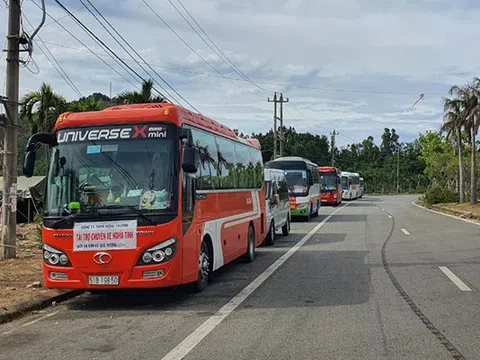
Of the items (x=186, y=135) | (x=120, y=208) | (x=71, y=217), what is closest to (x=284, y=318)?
(x=120, y=208)

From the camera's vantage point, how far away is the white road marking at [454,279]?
396 inches

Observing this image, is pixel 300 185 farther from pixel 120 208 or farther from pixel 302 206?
pixel 120 208

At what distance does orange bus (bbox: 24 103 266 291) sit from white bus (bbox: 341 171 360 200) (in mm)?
52483

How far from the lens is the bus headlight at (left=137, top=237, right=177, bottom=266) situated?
27.2 ft

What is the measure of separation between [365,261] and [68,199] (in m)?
7.52

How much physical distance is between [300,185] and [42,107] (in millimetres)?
12436

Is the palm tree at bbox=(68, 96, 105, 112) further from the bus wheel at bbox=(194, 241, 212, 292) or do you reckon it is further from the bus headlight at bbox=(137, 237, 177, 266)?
the bus headlight at bbox=(137, 237, 177, 266)

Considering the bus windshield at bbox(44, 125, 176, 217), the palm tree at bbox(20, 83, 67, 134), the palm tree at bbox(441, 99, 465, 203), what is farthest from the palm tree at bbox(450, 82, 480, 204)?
the bus windshield at bbox(44, 125, 176, 217)

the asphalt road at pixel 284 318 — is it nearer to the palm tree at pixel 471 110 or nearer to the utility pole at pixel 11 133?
the utility pole at pixel 11 133

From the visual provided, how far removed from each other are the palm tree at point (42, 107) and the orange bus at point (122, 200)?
14.6 meters

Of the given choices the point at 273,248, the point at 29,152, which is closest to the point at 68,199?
Result: the point at 29,152

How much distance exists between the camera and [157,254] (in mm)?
8305

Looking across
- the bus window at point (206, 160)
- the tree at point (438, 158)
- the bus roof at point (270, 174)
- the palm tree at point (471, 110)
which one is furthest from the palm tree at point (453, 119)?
the bus window at point (206, 160)

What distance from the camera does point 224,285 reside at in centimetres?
1051
